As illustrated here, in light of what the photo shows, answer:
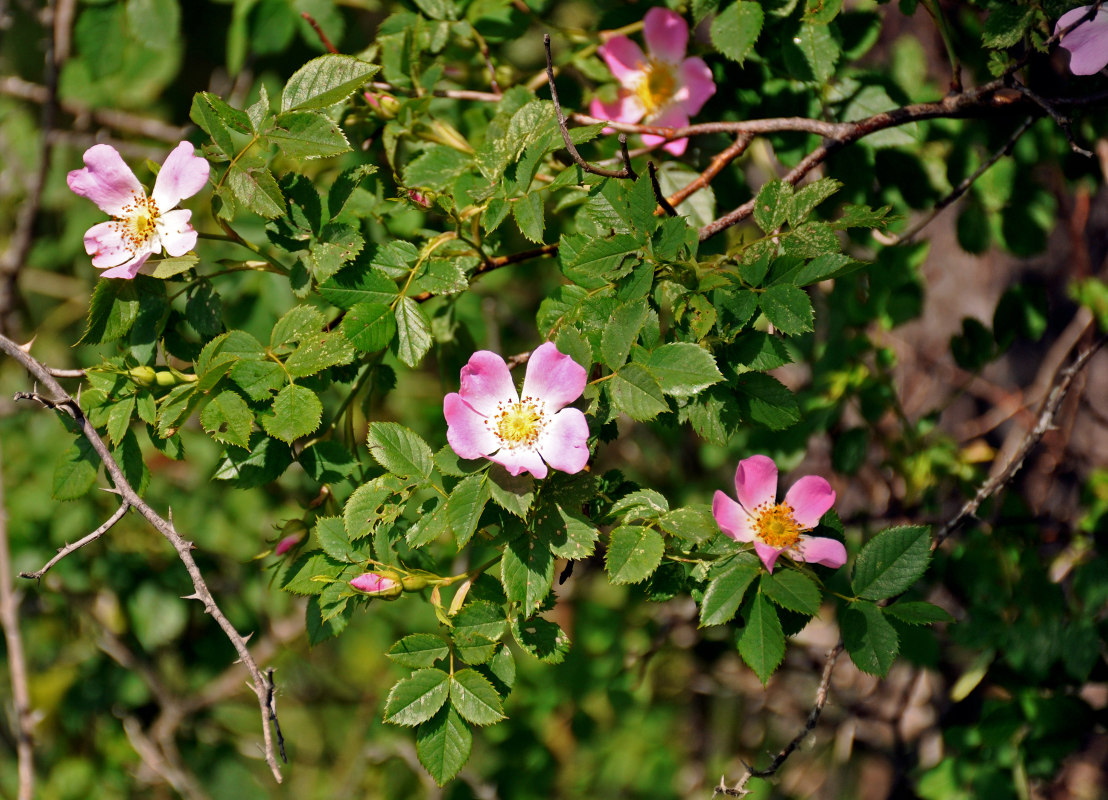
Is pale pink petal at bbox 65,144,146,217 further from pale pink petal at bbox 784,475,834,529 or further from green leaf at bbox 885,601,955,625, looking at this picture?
green leaf at bbox 885,601,955,625

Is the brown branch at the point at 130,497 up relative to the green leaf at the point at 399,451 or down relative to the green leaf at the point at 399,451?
down

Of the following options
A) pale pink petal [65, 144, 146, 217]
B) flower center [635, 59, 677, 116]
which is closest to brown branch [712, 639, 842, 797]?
flower center [635, 59, 677, 116]

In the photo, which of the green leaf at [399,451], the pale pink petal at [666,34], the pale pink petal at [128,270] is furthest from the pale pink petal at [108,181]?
the pale pink petal at [666,34]

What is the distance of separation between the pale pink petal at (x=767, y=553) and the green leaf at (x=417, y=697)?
0.34 metres

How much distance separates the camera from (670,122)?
1.18 m

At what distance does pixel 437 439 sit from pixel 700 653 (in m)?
0.93

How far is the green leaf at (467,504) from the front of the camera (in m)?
→ 0.75

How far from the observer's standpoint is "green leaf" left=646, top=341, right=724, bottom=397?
0.76 m

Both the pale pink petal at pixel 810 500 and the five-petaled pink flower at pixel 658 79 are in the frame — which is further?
the five-petaled pink flower at pixel 658 79

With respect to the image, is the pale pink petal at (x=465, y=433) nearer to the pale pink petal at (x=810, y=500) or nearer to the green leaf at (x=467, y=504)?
the green leaf at (x=467, y=504)

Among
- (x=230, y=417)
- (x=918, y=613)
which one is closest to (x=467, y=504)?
(x=230, y=417)

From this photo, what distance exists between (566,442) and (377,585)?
24 cm

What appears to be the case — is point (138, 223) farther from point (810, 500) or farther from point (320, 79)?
point (810, 500)

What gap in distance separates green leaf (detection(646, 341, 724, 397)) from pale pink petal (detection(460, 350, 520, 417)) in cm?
17
